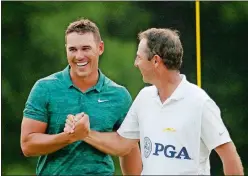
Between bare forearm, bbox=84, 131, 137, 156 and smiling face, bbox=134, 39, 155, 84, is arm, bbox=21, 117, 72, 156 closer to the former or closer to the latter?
bare forearm, bbox=84, 131, 137, 156

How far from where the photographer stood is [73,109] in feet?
12.2

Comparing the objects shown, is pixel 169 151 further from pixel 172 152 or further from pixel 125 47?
pixel 125 47

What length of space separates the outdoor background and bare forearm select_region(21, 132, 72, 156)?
3182 millimetres

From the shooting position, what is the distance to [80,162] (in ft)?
12.1

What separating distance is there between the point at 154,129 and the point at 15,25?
3938 mm

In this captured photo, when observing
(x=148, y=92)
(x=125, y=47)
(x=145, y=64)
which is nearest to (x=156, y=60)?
(x=145, y=64)

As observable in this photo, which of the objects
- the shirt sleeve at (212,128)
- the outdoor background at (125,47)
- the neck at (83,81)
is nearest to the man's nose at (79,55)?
the neck at (83,81)

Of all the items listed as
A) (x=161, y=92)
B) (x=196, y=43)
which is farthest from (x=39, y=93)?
(x=196, y=43)

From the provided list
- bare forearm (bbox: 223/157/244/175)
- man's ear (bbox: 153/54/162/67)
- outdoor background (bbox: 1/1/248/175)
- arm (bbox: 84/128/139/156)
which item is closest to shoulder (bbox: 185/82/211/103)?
man's ear (bbox: 153/54/162/67)

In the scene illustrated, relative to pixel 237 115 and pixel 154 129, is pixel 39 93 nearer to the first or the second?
pixel 154 129

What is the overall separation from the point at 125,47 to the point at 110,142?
11.2ft

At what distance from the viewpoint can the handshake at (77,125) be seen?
11.5 feet

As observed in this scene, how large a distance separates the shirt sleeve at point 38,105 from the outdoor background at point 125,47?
3.13 m

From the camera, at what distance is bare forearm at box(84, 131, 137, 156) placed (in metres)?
3.66
